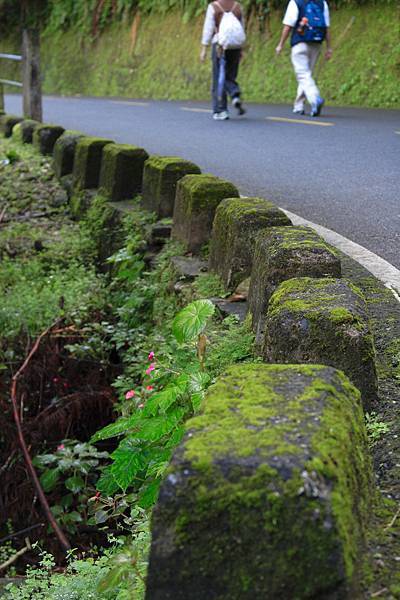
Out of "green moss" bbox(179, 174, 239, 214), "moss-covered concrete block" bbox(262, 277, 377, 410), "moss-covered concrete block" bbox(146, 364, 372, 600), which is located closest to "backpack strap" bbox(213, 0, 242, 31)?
"green moss" bbox(179, 174, 239, 214)

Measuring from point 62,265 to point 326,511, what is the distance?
18.1 ft

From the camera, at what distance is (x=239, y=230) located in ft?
12.3

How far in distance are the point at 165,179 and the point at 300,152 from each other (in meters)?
3.46

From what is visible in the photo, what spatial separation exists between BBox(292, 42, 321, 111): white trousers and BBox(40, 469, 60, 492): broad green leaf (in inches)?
349

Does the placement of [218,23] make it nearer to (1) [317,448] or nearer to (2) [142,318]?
(2) [142,318]

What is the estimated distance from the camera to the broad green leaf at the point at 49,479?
493 centimetres

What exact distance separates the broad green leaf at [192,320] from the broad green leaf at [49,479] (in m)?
1.91

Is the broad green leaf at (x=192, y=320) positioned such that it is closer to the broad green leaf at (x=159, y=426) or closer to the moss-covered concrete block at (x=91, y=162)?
the broad green leaf at (x=159, y=426)

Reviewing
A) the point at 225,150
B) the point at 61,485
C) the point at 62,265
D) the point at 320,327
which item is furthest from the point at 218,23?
the point at 320,327

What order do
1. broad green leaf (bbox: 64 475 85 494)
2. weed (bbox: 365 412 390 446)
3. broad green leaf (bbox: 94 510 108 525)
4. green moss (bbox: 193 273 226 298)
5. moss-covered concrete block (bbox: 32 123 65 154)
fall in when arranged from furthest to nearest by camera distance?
1. moss-covered concrete block (bbox: 32 123 65 154)
2. broad green leaf (bbox: 64 475 85 494)
3. green moss (bbox: 193 273 226 298)
4. broad green leaf (bbox: 94 510 108 525)
5. weed (bbox: 365 412 390 446)

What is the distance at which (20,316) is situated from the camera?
19.8 ft

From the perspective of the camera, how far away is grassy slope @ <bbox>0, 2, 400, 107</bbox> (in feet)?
50.9

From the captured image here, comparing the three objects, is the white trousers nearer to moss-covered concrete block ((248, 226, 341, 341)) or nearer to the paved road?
the paved road

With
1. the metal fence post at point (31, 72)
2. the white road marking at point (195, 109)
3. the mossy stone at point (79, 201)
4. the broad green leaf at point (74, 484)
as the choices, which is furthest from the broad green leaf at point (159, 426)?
the white road marking at point (195, 109)
